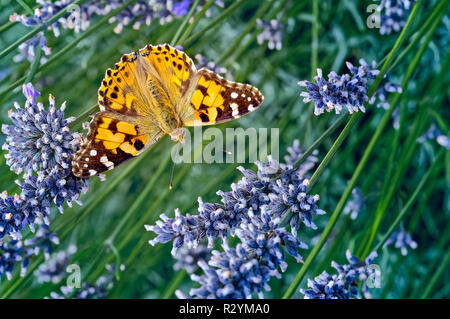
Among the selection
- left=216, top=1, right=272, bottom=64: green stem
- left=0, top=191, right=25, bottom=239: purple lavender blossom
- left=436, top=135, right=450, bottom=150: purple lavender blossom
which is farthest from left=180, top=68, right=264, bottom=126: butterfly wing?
left=436, top=135, right=450, bottom=150: purple lavender blossom

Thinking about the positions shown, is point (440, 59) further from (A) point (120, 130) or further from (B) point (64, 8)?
(B) point (64, 8)

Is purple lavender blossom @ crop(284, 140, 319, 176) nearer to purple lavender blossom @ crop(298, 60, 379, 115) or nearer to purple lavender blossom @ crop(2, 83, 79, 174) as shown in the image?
purple lavender blossom @ crop(298, 60, 379, 115)

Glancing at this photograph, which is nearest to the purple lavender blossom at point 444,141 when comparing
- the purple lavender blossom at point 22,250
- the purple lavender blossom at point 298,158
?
the purple lavender blossom at point 298,158

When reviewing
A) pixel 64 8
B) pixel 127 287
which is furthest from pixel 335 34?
pixel 127 287

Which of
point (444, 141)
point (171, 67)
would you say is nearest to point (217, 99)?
point (171, 67)
